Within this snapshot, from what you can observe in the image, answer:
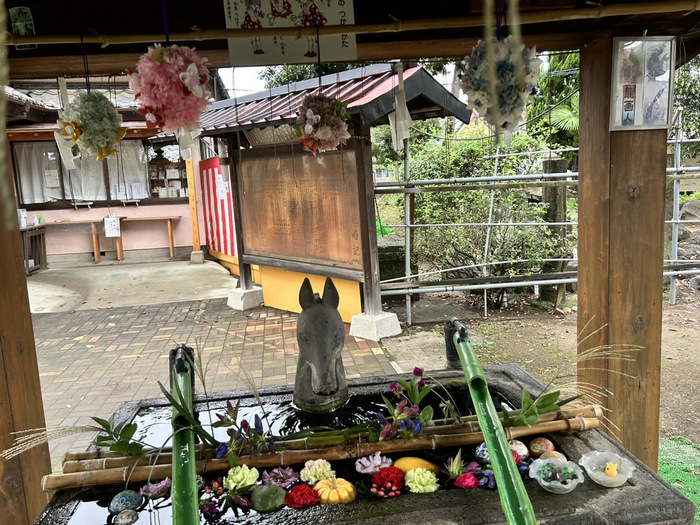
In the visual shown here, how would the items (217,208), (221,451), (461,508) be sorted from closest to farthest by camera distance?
(461,508) → (221,451) → (217,208)

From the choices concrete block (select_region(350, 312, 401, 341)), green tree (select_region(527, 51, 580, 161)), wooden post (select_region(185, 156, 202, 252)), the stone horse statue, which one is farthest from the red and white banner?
the stone horse statue

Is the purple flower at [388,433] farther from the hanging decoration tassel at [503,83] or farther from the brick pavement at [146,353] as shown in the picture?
the brick pavement at [146,353]

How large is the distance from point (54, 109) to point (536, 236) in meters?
9.78

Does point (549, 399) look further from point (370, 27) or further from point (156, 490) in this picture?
point (370, 27)

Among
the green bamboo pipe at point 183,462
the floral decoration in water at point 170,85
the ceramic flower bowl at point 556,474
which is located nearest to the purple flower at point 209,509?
the green bamboo pipe at point 183,462

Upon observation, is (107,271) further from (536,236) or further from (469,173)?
(536,236)

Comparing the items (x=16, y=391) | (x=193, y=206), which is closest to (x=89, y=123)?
(x=16, y=391)

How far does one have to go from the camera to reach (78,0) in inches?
98.8

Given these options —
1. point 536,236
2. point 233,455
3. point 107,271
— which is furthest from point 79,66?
point 107,271

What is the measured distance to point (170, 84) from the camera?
203 cm

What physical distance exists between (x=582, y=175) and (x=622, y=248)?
482 millimetres

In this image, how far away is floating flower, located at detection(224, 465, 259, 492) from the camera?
1865 millimetres

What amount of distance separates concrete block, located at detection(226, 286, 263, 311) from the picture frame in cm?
585

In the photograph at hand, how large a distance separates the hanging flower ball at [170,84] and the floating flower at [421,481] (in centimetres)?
172
